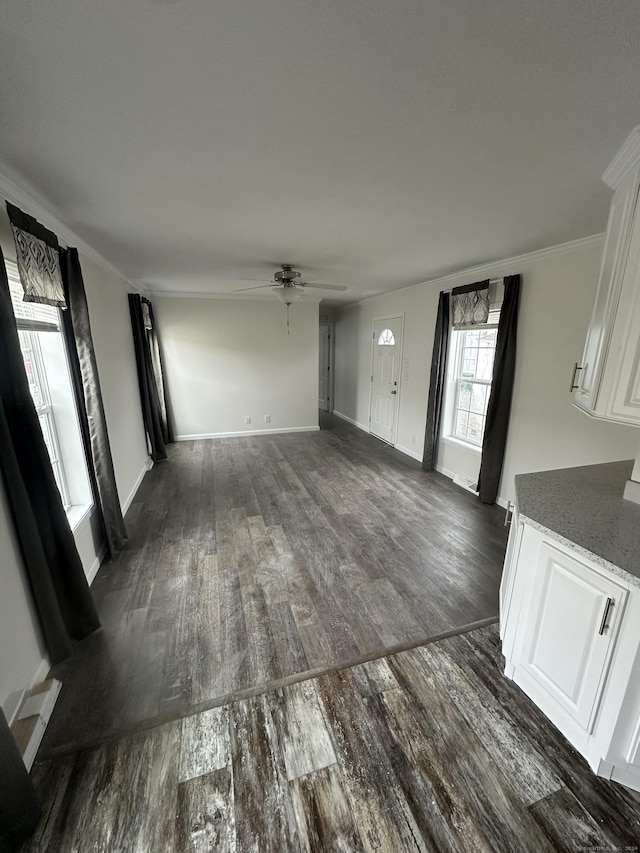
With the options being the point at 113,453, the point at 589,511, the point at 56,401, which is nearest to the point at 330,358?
the point at 113,453

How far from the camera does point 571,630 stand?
131cm

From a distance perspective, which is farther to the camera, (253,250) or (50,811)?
(253,250)

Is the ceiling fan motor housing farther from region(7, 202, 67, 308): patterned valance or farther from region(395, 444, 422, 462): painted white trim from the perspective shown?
region(395, 444, 422, 462): painted white trim

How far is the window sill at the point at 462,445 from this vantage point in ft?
12.4

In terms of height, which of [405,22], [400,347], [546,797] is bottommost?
[546,797]

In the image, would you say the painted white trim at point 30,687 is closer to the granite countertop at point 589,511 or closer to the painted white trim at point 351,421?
the granite countertop at point 589,511

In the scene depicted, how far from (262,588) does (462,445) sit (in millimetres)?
2851

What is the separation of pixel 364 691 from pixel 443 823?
50 cm

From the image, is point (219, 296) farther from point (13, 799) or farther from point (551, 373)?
point (13, 799)

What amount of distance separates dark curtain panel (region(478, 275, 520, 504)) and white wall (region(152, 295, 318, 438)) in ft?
11.1

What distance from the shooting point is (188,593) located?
223 cm

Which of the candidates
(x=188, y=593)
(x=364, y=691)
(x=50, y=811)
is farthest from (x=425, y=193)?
(x=50, y=811)

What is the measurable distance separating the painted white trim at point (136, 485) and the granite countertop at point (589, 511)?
3373 mm

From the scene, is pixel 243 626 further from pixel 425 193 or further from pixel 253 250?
pixel 253 250
